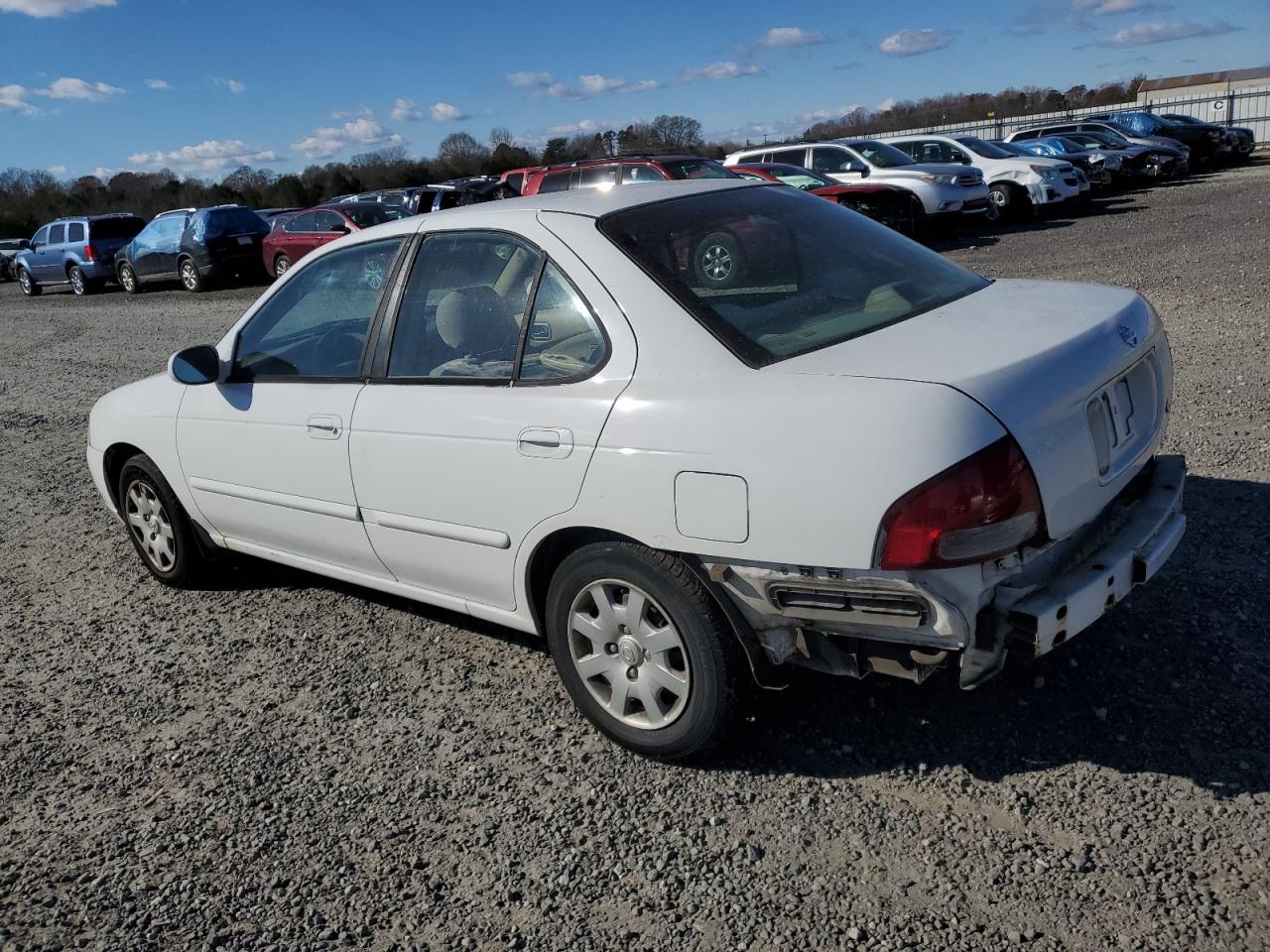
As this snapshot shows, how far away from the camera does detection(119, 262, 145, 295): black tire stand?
23.2 m

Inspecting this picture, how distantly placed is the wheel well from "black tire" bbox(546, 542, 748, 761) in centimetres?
279

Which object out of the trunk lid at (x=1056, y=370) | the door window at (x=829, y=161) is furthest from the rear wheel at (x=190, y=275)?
the trunk lid at (x=1056, y=370)

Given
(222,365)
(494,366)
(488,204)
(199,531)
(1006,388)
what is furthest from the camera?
(199,531)

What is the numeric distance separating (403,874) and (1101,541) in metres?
2.17

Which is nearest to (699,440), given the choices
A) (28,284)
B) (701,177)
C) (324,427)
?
(324,427)

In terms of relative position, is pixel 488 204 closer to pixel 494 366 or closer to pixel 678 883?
pixel 494 366

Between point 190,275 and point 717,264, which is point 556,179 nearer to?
point 190,275

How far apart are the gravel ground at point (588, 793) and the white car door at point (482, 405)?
626mm

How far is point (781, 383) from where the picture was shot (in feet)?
9.34

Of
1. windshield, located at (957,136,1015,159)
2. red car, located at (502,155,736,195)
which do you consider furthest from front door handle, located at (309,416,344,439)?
windshield, located at (957,136,1015,159)

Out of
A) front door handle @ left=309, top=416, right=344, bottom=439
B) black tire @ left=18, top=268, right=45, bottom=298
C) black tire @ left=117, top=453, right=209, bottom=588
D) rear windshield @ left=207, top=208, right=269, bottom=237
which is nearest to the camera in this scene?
front door handle @ left=309, top=416, right=344, bottom=439

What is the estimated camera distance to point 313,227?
1912 centimetres

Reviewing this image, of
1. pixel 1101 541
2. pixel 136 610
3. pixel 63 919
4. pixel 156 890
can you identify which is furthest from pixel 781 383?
pixel 136 610

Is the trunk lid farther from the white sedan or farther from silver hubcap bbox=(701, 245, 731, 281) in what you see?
silver hubcap bbox=(701, 245, 731, 281)
